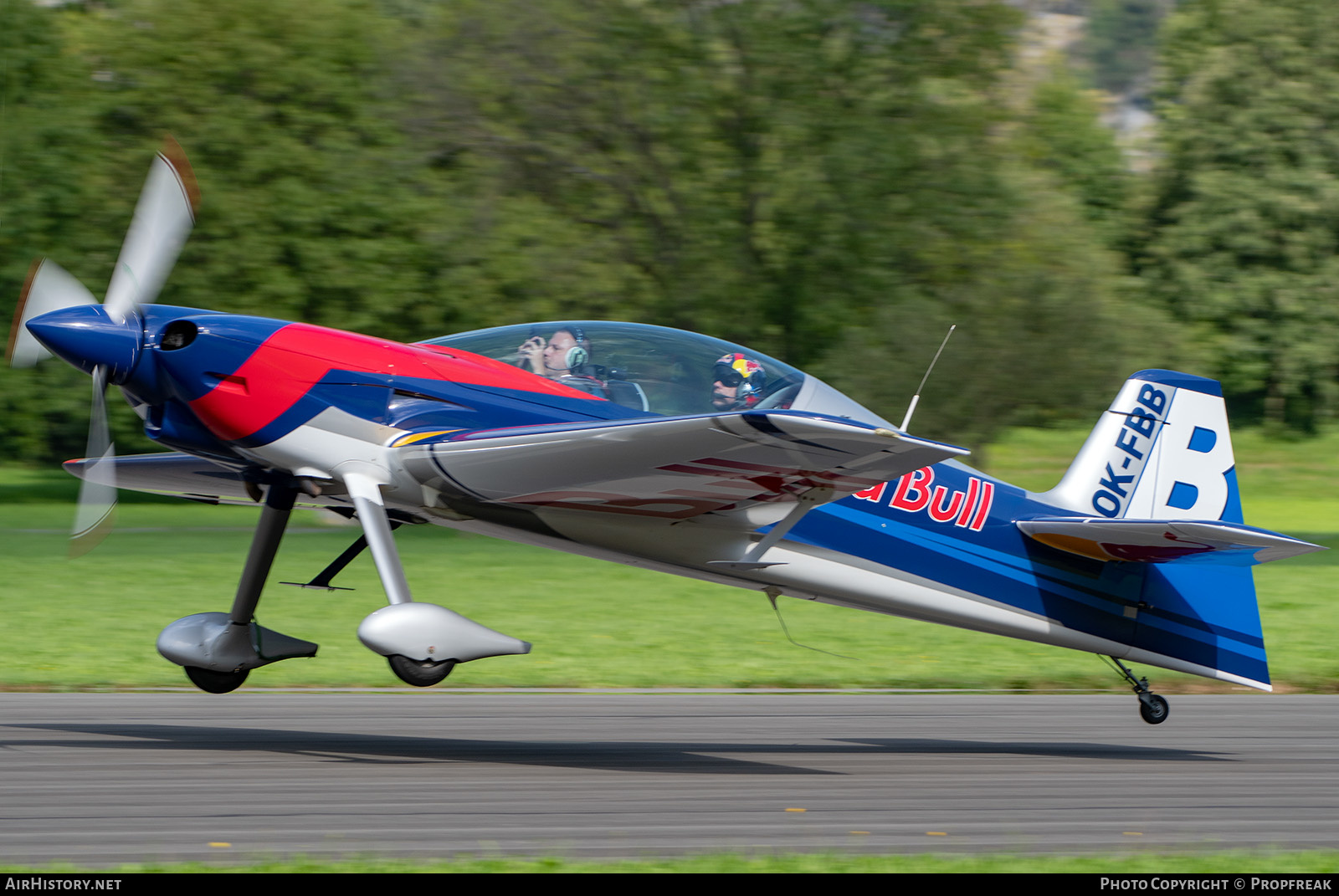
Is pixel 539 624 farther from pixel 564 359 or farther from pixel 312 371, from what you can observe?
pixel 312 371

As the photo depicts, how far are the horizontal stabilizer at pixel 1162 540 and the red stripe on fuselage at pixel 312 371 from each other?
3060 millimetres

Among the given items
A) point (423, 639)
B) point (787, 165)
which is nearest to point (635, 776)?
point (423, 639)

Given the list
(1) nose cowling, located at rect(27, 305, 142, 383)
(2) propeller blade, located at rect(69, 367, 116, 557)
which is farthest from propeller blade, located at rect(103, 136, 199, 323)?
(2) propeller blade, located at rect(69, 367, 116, 557)

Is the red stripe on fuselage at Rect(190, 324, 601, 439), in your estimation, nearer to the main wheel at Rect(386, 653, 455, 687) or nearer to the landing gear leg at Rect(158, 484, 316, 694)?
the landing gear leg at Rect(158, 484, 316, 694)

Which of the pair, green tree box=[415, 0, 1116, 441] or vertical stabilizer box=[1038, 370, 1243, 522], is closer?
vertical stabilizer box=[1038, 370, 1243, 522]

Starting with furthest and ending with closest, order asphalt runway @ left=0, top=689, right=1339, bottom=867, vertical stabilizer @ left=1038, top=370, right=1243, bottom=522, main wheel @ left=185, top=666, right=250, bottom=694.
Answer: vertical stabilizer @ left=1038, top=370, right=1243, bottom=522
main wheel @ left=185, top=666, right=250, bottom=694
asphalt runway @ left=0, top=689, right=1339, bottom=867

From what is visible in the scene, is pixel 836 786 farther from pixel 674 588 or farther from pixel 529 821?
pixel 674 588

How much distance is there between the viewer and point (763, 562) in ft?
25.5

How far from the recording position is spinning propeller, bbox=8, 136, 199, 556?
695 centimetres

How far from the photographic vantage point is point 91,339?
22.7 feet

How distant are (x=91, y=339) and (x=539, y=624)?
8.62 m

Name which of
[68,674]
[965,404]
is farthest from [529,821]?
[965,404]

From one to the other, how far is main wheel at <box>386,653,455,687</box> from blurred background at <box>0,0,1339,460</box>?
18107 millimetres

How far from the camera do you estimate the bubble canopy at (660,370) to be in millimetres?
7527
